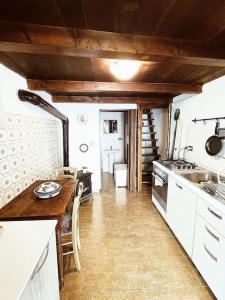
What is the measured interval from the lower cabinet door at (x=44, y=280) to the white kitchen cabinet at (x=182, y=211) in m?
1.33

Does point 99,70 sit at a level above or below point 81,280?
above

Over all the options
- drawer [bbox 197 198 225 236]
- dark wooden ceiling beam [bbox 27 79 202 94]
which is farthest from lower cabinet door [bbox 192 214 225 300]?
dark wooden ceiling beam [bbox 27 79 202 94]

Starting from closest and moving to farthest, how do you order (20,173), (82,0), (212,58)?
(82,0), (212,58), (20,173)

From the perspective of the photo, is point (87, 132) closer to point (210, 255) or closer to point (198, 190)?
point (198, 190)

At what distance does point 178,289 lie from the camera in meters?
1.52

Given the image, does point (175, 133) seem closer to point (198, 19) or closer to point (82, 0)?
point (198, 19)

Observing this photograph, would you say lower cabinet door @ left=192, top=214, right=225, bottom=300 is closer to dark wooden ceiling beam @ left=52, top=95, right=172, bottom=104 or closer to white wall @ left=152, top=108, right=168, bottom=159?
dark wooden ceiling beam @ left=52, top=95, right=172, bottom=104

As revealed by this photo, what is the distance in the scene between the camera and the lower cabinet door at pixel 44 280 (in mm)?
826

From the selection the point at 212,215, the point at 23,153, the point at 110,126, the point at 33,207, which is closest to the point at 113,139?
the point at 110,126

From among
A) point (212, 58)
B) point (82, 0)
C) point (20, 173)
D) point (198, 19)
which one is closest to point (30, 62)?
point (82, 0)

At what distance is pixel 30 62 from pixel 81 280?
217 cm

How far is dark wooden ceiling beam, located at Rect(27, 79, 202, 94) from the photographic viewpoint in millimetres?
2260

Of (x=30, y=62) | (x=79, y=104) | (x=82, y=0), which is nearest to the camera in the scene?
(x=82, y=0)

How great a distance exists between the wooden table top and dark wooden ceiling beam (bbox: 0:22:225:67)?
1.25m
